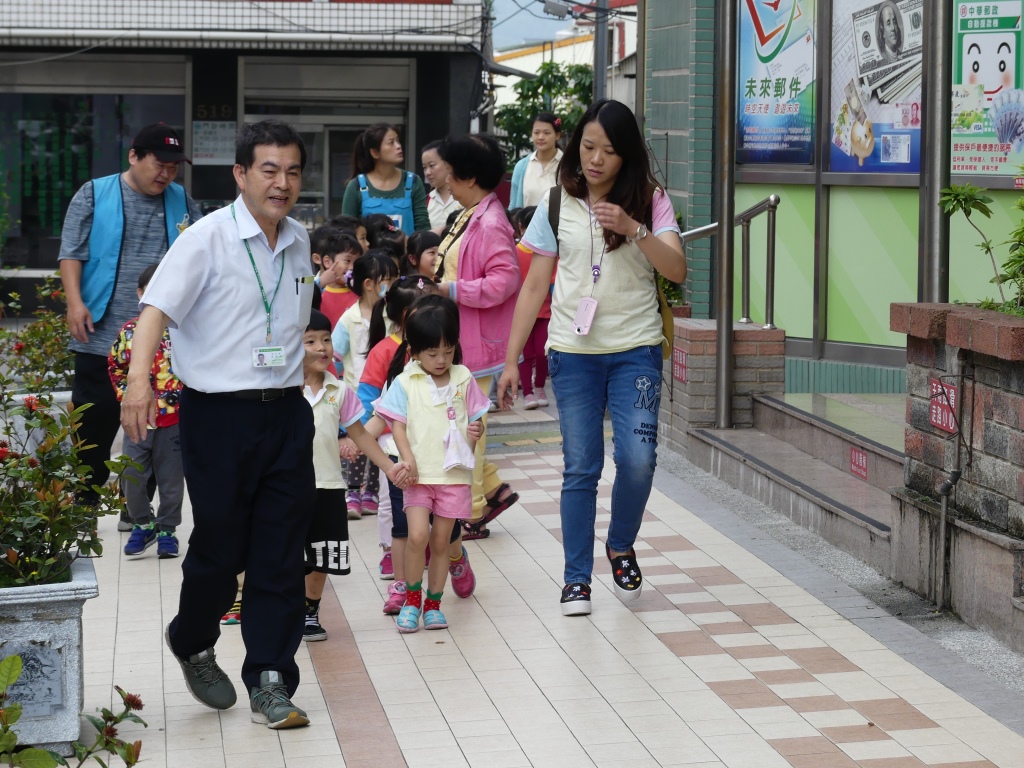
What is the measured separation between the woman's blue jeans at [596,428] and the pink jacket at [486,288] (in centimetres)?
60

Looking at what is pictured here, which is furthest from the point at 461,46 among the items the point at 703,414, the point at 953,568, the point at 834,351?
the point at 953,568

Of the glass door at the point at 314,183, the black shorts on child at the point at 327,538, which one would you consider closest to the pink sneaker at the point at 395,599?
the black shorts on child at the point at 327,538

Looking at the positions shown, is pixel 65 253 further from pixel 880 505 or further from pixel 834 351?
pixel 834 351

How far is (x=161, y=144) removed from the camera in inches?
282

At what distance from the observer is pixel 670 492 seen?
8.60 metres

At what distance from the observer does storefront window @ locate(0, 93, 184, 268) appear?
19.0 meters

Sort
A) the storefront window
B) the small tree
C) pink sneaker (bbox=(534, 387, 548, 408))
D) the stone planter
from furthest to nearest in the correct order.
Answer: the small tree, the storefront window, pink sneaker (bbox=(534, 387, 548, 408)), the stone planter

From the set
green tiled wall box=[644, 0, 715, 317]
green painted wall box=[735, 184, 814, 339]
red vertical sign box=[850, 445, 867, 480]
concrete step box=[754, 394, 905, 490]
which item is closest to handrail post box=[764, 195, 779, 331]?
concrete step box=[754, 394, 905, 490]

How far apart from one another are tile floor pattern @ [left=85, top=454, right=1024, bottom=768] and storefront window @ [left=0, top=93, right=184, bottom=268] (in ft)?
42.6

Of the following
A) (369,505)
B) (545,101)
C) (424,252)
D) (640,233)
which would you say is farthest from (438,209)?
(545,101)

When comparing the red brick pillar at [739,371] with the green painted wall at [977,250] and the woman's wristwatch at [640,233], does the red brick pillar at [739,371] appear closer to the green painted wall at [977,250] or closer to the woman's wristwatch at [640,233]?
the green painted wall at [977,250]

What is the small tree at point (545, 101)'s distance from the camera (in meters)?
21.7

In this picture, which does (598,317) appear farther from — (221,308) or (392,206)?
(392,206)

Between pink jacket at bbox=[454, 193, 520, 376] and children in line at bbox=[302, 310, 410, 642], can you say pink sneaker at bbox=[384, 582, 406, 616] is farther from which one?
pink jacket at bbox=[454, 193, 520, 376]
